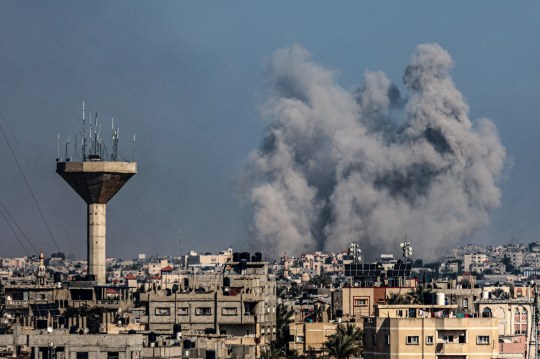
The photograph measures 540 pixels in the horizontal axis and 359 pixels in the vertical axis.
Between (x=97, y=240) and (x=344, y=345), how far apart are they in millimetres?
78720

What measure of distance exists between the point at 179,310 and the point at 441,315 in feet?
112

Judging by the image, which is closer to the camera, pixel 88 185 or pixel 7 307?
pixel 7 307

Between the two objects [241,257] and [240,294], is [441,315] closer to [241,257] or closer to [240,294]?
[240,294]

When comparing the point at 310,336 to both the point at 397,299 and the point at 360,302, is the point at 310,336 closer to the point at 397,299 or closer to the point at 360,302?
the point at 397,299

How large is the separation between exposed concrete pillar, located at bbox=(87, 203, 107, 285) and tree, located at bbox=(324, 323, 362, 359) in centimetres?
7246

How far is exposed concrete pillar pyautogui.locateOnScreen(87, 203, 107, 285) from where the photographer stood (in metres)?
166

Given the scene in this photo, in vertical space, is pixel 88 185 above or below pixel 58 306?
above

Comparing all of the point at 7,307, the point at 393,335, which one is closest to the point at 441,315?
the point at 393,335

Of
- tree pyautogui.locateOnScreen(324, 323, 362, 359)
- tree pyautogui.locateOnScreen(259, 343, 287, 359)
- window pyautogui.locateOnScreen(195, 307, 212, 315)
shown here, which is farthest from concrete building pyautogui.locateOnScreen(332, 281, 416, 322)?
tree pyautogui.locateOnScreen(324, 323, 362, 359)

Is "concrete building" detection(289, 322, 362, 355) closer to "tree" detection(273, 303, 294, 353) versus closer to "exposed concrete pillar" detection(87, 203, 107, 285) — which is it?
"tree" detection(273, 303, 294, 353)

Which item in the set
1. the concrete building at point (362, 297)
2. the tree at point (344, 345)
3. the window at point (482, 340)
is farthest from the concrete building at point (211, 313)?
the window at point (482, 340)

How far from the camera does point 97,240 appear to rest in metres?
167

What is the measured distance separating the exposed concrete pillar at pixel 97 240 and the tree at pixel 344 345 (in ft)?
238

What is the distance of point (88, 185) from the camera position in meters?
165
